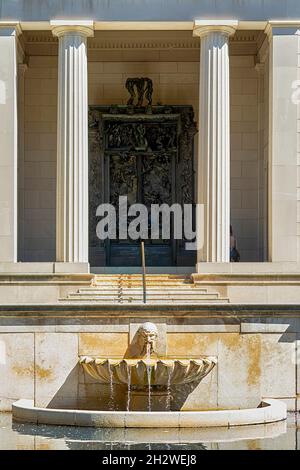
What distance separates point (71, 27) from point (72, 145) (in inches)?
129

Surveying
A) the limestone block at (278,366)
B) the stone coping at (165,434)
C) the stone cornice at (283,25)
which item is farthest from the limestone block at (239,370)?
the stone cornice at (283,25)

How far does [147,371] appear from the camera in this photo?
1069 inches

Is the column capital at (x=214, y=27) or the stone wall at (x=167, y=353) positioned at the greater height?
the column capital at (x=214, y=27)

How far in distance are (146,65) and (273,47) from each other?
248 inches

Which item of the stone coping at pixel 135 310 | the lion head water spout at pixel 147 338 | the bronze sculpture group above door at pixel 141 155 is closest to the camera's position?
the lion head water spout at pixel 147 338

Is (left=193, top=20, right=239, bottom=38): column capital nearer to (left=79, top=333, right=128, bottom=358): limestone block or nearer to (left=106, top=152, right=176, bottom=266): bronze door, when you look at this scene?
(left=106, top=152, right=176, bottom=266): bronze door

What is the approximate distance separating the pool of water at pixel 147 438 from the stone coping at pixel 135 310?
10.2 feet

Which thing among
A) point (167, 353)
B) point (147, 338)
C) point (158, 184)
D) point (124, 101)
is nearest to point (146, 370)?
point (147, 338)

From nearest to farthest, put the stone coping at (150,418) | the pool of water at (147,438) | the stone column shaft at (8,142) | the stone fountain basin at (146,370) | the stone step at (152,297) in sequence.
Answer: the pool of water at (147,438), the stone coping at (150,418), the stone fountain basin at (146,370), the stone step at (152,297), the stone column shaft at (8,142)

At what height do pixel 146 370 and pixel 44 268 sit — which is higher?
pixel 44 268

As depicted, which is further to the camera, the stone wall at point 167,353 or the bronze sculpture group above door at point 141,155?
the bronze sculpture group above door at point 141,155

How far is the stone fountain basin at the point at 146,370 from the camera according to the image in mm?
27156

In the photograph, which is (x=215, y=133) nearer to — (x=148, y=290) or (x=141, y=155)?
(x=148, y=290)

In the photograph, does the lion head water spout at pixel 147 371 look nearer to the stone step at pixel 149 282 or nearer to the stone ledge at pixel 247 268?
the stone step at pixel 149 282
